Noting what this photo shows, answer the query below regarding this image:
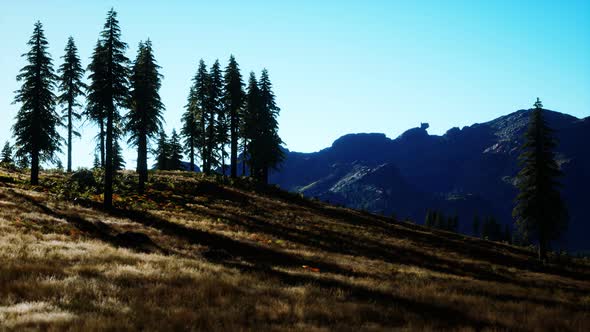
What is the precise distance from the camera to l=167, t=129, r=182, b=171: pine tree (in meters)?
73.8

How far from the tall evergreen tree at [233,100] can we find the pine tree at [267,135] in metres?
2.72

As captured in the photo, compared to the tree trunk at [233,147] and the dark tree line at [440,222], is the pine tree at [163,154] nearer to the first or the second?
the tree trunk at [233,147]

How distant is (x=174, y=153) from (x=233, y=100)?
2588 centimetres

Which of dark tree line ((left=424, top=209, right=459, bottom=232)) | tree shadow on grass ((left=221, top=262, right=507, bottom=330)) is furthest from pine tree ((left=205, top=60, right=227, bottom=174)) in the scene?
dark tree line ((left=424, top=209, right=459, bottom=232))

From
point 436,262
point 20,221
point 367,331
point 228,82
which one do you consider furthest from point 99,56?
point 367,331

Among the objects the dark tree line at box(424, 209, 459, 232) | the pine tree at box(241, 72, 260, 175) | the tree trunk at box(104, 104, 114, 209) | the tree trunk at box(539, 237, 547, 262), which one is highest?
the pine tree at box(241, 72, 260, 175)

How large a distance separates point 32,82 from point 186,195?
650 inches

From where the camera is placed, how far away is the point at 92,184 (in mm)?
38531

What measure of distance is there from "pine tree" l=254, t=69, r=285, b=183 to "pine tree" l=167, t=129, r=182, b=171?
23.6 metres

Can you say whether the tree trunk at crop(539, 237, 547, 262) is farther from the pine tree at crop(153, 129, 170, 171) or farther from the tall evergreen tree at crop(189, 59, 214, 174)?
the pine tree at crop(153, 129, 170, 171)

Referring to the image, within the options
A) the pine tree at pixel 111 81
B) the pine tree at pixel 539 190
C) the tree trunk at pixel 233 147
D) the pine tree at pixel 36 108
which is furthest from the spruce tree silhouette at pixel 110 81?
the pine tree at pixel 539 190

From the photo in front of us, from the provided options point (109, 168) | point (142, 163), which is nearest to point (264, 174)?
point (142, 163)

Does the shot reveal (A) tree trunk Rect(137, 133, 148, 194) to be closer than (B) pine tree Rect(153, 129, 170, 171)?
Yes

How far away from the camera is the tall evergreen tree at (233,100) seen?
5285cm
